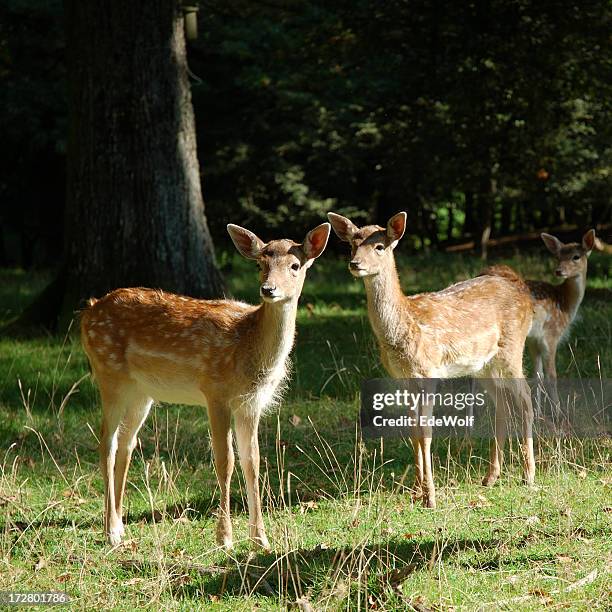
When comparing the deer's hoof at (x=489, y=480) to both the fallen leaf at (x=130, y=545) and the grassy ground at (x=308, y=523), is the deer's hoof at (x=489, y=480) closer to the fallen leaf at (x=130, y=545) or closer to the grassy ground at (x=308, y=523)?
the grassy ground at (x=308, y=523)

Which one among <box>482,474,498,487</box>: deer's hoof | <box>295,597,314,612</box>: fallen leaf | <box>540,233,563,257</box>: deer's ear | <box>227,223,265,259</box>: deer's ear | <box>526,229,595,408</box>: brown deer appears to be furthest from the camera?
<box>540,233,563,257</box>: deer's ear

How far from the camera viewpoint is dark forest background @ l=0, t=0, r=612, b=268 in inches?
516

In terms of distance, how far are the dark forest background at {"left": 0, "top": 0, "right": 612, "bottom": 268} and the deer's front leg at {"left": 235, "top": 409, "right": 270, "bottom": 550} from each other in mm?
7149

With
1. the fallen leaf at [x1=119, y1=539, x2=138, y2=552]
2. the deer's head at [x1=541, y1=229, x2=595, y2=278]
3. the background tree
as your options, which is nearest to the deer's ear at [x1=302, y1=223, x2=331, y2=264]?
the fallen leaf at [x1=119, y1=539, x2=138, y2=552]

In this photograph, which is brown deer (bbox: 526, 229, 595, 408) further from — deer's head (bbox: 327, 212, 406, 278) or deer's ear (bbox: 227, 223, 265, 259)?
deer's ear (bbox: 227, 223, 265, 259)

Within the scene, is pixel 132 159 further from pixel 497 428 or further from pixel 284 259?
pixel 284 259

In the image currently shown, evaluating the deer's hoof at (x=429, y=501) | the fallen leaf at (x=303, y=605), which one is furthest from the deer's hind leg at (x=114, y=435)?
the deer's hoof at (x=429, y=501)

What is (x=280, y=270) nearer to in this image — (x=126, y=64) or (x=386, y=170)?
(x=126, y=64)

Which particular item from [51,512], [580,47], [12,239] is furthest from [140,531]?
[12,239]

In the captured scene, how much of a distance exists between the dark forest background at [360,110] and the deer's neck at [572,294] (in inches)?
181

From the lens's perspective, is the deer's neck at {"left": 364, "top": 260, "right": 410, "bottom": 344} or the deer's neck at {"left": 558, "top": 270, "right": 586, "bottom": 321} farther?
the deer's neck at {"left": 558, "top": 270, "right": 586, "bottom": 321}

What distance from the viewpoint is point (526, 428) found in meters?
6.79

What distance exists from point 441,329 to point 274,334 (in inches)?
62.9

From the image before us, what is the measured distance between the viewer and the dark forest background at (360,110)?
13102 mm
